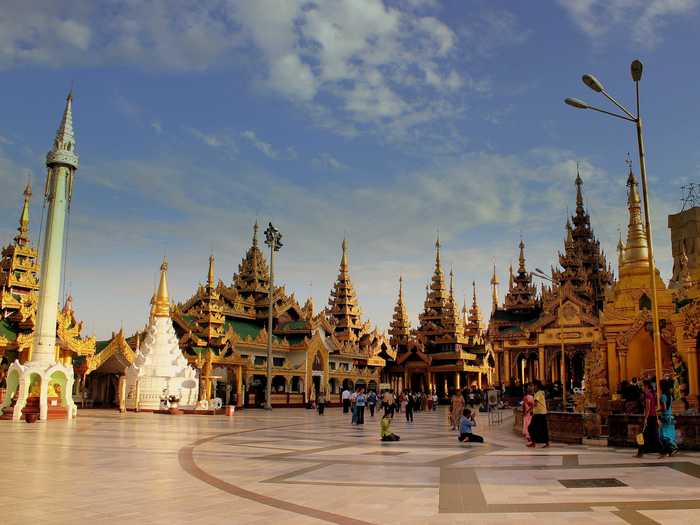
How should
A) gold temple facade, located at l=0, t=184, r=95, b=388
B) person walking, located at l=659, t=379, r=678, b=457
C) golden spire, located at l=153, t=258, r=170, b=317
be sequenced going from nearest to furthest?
person walking, located at l=659, t=379, r=678, b=457
gold temple facade, located at l=0, t=184, r=95, b=388
golden spire, located at l=153, t=258, r=170, b=317

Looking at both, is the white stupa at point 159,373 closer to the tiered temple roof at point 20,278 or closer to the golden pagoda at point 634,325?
the tiered temple roof at point 20,278

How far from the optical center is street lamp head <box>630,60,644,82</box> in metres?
14.0

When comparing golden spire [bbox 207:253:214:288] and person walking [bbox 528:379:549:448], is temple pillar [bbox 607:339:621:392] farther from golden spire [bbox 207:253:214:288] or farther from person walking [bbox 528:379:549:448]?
golden spire [bbox 207:253:214:288]

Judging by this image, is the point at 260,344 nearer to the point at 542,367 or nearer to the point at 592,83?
the point at 542,367

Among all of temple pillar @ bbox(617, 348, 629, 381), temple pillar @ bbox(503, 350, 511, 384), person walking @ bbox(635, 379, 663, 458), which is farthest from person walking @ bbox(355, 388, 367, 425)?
temple pillar @ bbox(503, 350, 511, 384)

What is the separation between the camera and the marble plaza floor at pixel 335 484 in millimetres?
7348

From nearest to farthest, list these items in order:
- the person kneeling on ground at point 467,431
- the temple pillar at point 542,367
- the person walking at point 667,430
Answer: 1. the person walking at point 667,430
2. the person kneeling on ground at point 467,431
3. the temple pillar at point 542,367

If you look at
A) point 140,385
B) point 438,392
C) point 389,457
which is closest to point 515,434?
point 389,457

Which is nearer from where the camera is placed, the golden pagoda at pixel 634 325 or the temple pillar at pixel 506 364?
the golden pagoda at pixel 634 325

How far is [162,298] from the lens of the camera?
38.9 meters

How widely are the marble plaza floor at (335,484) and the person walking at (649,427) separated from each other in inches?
18.6

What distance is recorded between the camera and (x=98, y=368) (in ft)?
136

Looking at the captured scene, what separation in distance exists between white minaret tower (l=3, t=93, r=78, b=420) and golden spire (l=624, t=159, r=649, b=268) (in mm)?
22754

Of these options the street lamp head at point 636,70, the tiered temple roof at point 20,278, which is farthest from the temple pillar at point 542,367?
the street lamp head at point 636,70
